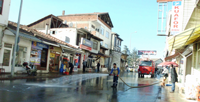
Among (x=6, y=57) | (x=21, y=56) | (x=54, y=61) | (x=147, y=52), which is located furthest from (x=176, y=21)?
(x=147, y=52)

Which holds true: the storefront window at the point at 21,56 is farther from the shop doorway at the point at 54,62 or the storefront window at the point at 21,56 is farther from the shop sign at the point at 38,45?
the shop doorway at the point at 54,62

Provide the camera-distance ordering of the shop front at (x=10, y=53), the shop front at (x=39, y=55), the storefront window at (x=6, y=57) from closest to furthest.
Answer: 1. the shop front at (x=10, y=53)
2. the storefront window at (x=6, y=57)
3. the shop front at (x=39, y=55)

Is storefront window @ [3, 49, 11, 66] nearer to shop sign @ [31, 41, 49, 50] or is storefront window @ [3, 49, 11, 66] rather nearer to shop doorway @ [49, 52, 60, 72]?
shop sign @ [31, 41, 49, 50]

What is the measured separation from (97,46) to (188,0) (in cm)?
2409

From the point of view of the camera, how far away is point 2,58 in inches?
641

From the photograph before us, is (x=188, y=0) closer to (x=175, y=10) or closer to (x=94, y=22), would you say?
(x=175, y=10)

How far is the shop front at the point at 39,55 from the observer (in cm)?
2053

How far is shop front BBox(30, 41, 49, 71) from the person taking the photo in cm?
2053

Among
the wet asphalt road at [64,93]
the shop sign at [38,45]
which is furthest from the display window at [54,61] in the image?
the wet asphalt road at [64,93]

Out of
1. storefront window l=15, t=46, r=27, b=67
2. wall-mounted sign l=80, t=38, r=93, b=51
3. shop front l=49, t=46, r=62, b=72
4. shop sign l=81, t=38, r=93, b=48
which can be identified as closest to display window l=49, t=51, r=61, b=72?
shop front l=49, t=46, r=62, b=72

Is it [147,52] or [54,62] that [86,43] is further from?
[147,52]

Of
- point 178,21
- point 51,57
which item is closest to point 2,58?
point 51,57

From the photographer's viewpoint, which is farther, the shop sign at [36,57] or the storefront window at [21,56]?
the shop sign at [36,57]

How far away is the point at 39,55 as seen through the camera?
848 inches
